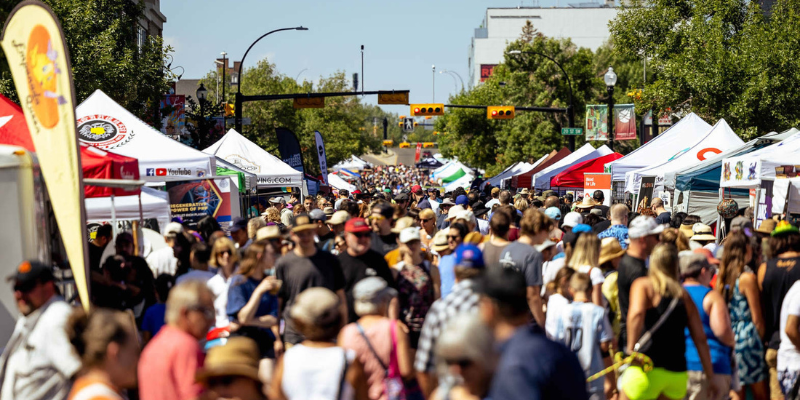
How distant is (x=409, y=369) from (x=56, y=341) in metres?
1.94

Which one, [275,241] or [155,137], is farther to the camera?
[155,137]

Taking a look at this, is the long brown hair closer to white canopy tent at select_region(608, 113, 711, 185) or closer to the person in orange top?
the person in orange top

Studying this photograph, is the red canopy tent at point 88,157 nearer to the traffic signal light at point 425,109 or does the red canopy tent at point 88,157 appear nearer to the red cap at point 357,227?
the red cap at point 357,227

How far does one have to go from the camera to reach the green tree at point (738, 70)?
26969mm

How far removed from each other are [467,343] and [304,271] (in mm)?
3530

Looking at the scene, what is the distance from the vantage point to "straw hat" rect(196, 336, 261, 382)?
3.73 meters

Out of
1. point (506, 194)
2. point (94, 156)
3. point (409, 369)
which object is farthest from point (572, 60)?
point (409, 369)

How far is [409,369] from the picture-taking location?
5.04 m

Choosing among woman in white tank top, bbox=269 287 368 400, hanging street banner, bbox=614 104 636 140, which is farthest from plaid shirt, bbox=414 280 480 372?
hanging street banner, bbox=614 104 636 140

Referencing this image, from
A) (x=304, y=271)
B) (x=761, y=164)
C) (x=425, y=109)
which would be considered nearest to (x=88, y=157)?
(x=304, y=271)

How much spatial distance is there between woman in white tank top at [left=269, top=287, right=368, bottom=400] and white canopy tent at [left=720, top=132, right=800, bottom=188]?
400 inches

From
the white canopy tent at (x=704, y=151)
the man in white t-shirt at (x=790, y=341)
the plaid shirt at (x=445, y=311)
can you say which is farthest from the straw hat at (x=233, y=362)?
the white canopy tent at (x=704, y=151)

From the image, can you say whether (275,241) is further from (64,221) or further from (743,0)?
(743,0)

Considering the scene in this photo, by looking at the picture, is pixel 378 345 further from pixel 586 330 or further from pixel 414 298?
pixel 586 330
